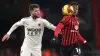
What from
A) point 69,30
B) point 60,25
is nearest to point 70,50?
point 69,30

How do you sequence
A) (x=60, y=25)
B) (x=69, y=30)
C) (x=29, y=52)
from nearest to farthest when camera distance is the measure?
1. (x=29, y=52)
2. (x=60, y=25)
3. (x=69, y=30)

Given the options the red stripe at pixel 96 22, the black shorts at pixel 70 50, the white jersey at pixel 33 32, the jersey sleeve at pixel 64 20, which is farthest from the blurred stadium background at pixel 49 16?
the white jersey at pixel 33 32

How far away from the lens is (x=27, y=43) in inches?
384

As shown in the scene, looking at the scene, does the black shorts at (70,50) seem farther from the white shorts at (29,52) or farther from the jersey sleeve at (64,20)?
the white shorts at (29,52)

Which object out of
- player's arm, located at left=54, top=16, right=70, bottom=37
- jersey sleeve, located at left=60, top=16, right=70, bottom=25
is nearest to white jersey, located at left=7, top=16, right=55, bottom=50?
player's arm, located at left=54, top=16, right=70, bottom=37

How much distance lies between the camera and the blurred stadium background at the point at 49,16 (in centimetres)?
1419

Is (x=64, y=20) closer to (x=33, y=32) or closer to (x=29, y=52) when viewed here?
(x=33, y=32)

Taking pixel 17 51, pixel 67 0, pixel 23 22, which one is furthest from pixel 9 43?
pixel 23 22

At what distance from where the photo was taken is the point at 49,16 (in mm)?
14250

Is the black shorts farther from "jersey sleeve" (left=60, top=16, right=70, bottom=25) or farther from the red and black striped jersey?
"jersey sleeve" (left=60, top=16, right=70, bottom=25)

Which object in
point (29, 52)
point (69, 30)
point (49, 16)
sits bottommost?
point (29, 52)

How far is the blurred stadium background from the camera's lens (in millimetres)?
14188

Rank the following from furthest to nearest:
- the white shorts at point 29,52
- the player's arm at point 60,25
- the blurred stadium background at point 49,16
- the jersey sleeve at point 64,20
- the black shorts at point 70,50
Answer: the blurred stadium background at point 49,16 → the black shorts at point 70,50 → the jersey sleeve at point 64,20 → the player's arm at point 60,25 → the white shorts at point 29,52

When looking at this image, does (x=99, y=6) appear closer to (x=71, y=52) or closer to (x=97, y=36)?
(x=97, y=36)
